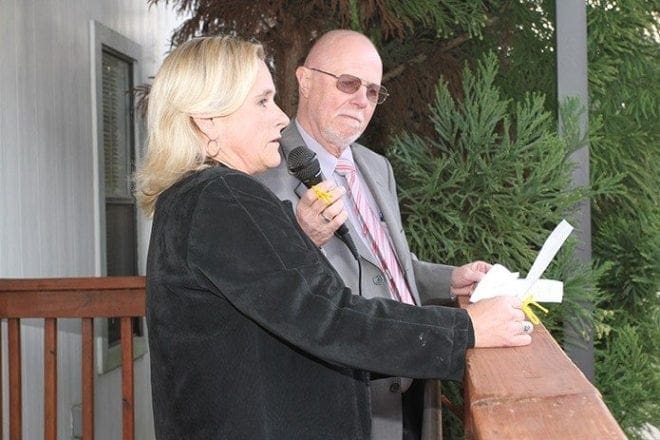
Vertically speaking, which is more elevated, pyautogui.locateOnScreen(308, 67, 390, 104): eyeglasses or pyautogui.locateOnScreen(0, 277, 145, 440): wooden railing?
pyautogui.locateOnScreen(308, 67, 390, 104): eyeglasses

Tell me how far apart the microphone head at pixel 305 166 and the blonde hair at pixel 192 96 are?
47cm

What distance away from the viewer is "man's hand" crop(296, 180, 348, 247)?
2.05m

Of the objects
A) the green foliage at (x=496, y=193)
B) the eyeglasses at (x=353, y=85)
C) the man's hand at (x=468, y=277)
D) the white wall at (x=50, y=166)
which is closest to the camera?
the man's hand at (x=468, y=277)

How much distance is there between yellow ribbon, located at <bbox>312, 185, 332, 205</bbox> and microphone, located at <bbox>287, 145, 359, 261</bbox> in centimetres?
13

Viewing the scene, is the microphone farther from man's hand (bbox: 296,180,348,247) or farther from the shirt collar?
the shirt collar

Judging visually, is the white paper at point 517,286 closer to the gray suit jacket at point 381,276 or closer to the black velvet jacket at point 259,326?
the black velvet jacket at point 259,326

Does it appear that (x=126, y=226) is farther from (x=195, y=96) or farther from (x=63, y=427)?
(x=195, y=96)

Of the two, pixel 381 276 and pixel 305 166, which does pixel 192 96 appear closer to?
pixel 305 166

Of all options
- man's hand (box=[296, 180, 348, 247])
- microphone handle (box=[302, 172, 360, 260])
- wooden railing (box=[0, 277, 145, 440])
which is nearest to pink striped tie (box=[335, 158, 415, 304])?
microphone handle (box=[302, 172, 360, 260])

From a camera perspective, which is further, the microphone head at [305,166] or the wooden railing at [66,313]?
the wooden railing at [66,313]

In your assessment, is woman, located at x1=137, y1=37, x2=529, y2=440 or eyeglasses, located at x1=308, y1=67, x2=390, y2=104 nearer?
woman, located at x1=137, y1=37, x2=529, y2=440

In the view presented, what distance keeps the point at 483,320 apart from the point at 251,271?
381mm

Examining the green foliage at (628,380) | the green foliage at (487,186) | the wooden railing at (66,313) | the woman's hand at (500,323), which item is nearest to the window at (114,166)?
the wooden railing at (66,313)

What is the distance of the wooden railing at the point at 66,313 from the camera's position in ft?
11.5
